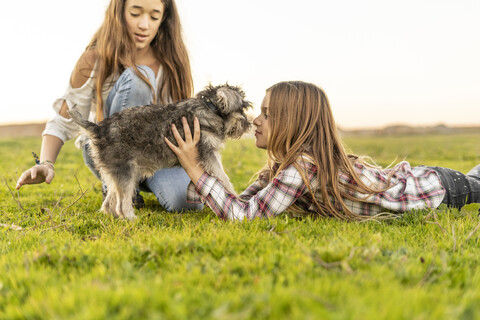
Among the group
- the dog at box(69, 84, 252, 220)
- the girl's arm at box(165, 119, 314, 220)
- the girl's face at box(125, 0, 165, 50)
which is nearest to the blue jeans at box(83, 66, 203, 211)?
the girl's face at box(125, 0, 165, 50)

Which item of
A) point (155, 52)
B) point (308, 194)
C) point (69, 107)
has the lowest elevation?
point (308, 194)

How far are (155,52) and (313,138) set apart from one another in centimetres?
341

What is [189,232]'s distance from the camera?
11.8 feet

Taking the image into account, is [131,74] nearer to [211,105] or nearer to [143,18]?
[143,18]

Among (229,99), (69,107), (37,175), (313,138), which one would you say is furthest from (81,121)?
(313,138)

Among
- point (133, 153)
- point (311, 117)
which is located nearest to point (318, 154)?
point (311, 117)

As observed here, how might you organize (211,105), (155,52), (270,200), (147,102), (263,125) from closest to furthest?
1. (270,200)
2. (263,125)
3. (211,105)
4. (147,102)
5. (155,52)

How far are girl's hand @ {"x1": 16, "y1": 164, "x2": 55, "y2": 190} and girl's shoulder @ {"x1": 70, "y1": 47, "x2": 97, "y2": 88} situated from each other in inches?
61.8

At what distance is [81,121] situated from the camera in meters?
4.70

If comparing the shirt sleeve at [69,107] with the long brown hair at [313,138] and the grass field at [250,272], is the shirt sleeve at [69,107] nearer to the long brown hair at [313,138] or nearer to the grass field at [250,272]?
the grass field at [250,272]

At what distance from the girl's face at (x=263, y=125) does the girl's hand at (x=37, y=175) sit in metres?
2.73

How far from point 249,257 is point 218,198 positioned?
1.60 meters

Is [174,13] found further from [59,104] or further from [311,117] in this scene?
→ [311,117]

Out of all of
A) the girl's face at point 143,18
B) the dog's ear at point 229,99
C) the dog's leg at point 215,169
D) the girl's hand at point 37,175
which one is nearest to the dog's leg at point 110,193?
the girl's hand at point 37,175
